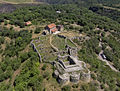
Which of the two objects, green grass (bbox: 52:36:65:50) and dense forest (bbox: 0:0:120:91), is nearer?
dense forest (bbox: 0:0:120:91)

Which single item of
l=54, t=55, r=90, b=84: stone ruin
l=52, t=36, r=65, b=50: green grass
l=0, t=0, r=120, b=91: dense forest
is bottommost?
l=0, t=0, r=120, b=91: dense forest

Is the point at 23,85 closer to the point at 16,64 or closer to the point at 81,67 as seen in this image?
the point at 16,64

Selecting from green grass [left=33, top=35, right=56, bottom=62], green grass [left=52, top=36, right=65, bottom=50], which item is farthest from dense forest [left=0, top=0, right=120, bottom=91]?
green grass [left=52, top=36, right=65, bottom=50]

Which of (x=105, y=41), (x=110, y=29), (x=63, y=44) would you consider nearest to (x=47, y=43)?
(x=63, y=44)

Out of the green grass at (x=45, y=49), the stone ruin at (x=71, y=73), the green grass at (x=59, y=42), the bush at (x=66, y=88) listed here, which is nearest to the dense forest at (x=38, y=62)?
the bush at (x=66, y=88)

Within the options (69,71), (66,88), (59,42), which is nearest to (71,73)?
(69,71)

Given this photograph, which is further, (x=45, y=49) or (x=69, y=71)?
(x=45, y=49)

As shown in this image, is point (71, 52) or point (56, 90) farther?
point (71, 52)

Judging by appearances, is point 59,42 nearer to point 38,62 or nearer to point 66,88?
point 38,62

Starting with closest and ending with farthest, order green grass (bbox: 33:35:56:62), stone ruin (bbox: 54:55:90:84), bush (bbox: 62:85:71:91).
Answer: bush (bbox: 62:85:71:91), stone ruin (bbox: 54:55:90:84), green grass (bbox: 33:35:56:62)

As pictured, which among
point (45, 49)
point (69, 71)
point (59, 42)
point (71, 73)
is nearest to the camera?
point (71, 73)

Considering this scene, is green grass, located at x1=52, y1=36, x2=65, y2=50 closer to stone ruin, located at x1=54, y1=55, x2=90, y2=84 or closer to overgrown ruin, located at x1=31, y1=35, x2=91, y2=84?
overgrown ruin, located at x1=31, y1=35, x2=91, y2=84
